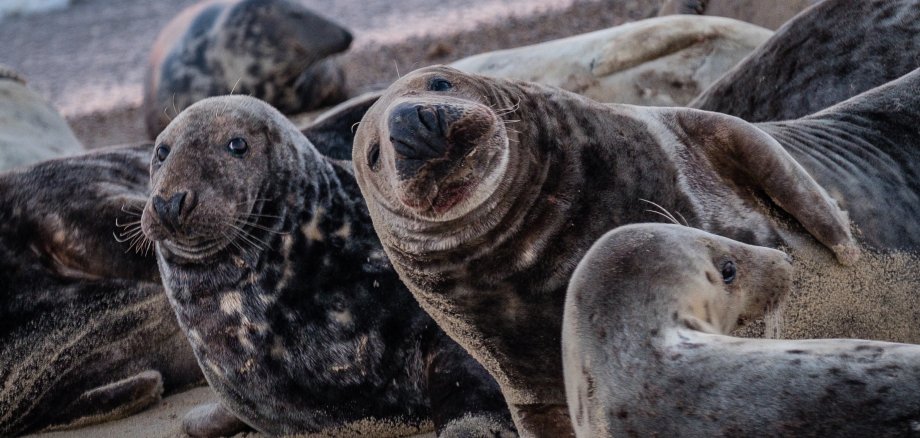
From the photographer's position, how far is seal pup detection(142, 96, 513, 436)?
Answer: 12.0 feet

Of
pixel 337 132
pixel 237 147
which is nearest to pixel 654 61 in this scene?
pixel 337 132

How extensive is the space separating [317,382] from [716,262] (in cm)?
148

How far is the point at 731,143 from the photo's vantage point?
306 cm

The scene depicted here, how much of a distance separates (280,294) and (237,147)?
471mm

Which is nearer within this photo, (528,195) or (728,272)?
(728,272)

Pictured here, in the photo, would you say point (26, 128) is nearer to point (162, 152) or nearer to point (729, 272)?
point (162, 152)

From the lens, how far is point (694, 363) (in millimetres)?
2250

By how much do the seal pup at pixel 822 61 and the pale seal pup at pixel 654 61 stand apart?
514 mm

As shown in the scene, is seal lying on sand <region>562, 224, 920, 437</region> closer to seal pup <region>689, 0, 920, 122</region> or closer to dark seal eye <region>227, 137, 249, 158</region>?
dark seal eye <region>227, 137, 249, 158</region>

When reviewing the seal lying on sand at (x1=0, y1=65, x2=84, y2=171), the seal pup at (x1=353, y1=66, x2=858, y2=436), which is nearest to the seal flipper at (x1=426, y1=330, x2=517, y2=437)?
the seal pup at (x1=353, y1=66, x2=858, y2=436)

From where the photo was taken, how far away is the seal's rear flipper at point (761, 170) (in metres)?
2.96

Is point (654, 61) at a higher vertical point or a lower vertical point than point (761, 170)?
lower

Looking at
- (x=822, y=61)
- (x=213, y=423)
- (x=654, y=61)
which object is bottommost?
(x=213, y=423)

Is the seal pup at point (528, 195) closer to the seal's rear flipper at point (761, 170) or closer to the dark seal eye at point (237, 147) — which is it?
the seal's rear flipper at point (761, 170)
